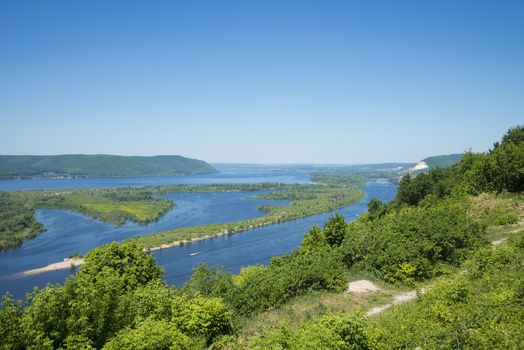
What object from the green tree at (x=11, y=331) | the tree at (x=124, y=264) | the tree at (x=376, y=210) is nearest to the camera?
the green tree at (x=11, y=331)

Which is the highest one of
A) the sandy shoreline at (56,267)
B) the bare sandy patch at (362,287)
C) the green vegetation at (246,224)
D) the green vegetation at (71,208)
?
the bare sandy patch at (362,287)

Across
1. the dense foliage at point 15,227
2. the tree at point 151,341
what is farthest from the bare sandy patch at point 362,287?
the dense foliage at point 15,227

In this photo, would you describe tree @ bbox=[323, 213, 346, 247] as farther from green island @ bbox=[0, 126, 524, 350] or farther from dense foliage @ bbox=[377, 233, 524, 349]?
dense foliage @ bbox=[377, 233, 524, 349]

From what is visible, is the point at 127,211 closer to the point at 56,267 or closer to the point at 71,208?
the point at 71,208

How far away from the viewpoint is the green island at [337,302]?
31.7 ft

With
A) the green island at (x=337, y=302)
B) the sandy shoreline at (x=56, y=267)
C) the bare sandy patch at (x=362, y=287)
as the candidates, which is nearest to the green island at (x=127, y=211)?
the sandy shoreline at (x=56, y=267)

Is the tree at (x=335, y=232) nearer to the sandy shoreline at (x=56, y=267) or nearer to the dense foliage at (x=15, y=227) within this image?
the sandy shoreline at (x=56, y=267)

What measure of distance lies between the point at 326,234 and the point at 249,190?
145012 millimetres

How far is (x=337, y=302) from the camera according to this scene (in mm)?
16703

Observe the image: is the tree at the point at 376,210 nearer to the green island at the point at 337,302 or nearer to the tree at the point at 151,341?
the green island at the point at 337,302

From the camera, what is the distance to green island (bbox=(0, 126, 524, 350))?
966 centimetres

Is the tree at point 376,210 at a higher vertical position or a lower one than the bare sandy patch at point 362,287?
lower

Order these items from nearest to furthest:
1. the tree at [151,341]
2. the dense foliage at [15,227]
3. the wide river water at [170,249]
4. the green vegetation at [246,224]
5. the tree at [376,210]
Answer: the tree at [151,341] < the tree at [376,210] < the wide river water at [170,249] < the green vegetation at [246,224] < the dense foliage at [15,227]

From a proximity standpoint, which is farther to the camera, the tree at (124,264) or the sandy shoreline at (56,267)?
the sandy shoreline at (56,267)
